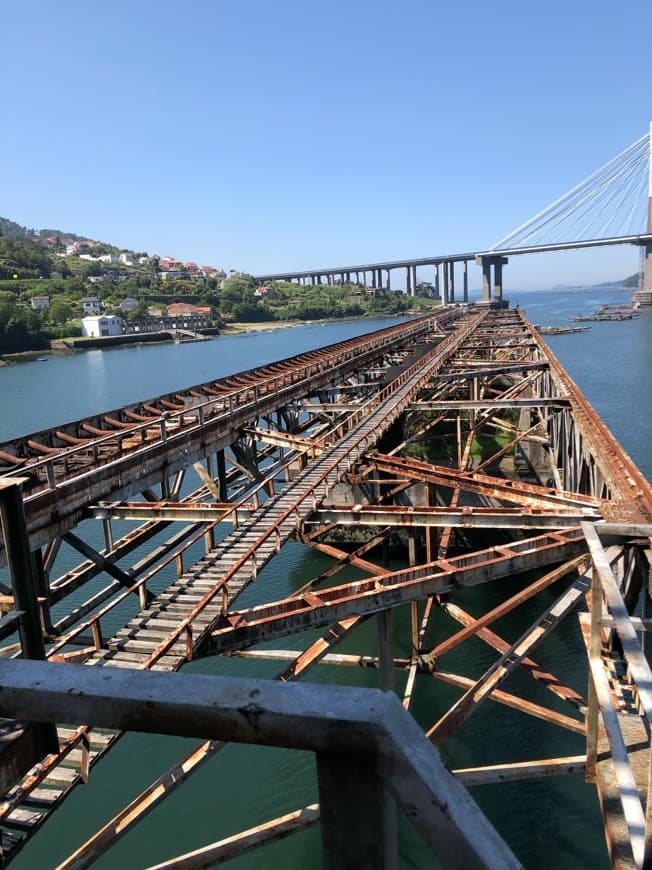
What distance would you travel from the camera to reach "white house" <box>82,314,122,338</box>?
159750 mm

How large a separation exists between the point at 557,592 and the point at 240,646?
690 inches

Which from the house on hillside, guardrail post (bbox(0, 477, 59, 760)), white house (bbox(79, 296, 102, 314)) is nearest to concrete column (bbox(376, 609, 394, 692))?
guardrail post (bbox(0, 477, 59, 760))

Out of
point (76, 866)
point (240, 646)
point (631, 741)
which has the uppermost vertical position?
point (240, 646)

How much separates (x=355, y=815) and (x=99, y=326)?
559ft

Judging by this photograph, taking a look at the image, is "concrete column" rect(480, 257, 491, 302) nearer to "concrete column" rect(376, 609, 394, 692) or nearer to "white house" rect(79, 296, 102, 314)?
"white house" rect(79, 296, 102, 314)

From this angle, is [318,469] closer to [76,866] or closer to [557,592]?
[76,866]

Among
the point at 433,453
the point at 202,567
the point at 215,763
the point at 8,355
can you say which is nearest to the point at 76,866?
the point at 202,567

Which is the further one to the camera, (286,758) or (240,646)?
(286,758)

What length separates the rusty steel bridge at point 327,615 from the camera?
202 cm

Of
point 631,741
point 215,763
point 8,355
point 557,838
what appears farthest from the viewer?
point 8,355

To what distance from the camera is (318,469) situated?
57.3ft

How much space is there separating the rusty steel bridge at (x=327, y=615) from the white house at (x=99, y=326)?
457 ft

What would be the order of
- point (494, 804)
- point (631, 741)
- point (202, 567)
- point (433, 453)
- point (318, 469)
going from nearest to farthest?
point (631, 741) < point (202, 567) < point (494, 804) < point (318, 469) < point (433, 453)

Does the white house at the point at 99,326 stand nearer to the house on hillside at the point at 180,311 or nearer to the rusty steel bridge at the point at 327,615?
the house on hillside at the point at 180,311
